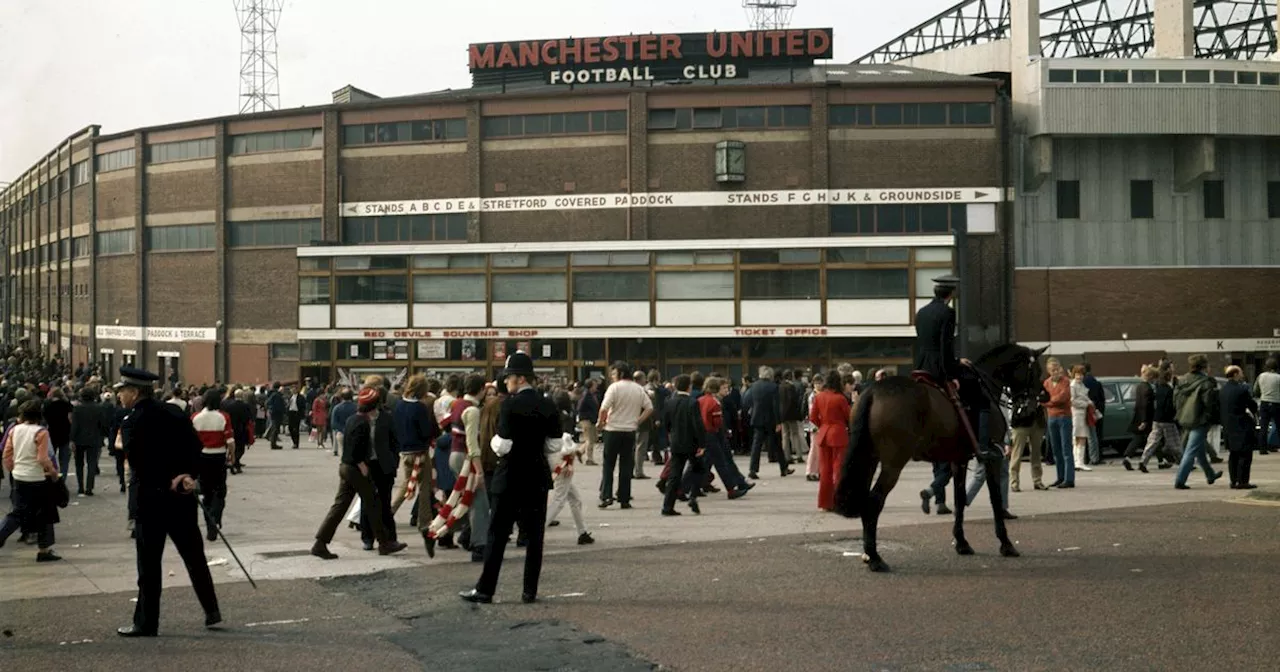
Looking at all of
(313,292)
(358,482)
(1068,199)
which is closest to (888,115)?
(1068,199)

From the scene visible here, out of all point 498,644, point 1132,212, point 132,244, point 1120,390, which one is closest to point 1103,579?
point 498,644

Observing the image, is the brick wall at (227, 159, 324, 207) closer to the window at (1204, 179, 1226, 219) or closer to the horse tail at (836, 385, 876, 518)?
the window at (1204, 179, 1226, 219)

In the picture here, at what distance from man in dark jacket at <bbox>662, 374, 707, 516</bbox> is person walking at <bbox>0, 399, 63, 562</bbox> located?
276 inches

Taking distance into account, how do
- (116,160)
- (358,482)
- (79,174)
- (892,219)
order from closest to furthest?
1. (358,482)
2. (892,219)
3. (116,160)
4. (79,174)

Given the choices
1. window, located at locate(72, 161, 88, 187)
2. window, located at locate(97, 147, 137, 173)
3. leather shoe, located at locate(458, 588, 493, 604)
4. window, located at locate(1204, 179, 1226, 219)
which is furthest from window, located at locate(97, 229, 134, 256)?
leather shoe, located at locate(458, 588, 493, 604)

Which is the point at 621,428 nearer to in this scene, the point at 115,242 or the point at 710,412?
the point at 710,412

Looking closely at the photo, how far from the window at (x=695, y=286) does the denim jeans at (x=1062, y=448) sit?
1225 inches

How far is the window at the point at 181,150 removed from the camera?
61.2 m

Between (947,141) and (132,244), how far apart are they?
37274 mm

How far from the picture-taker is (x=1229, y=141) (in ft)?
186

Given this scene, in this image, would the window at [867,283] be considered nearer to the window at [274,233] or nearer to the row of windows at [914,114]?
the row of windows at [914,114]

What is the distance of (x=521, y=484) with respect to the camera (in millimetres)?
10898

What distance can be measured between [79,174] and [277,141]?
1842 centimetres

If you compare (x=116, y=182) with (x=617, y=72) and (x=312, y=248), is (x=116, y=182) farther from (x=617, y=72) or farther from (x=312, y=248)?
(x=617, y=72)
